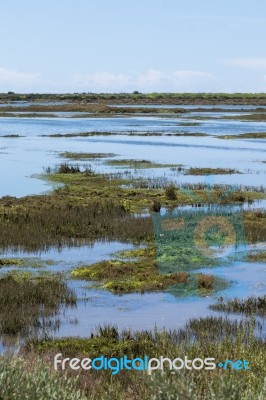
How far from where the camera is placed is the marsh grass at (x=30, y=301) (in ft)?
45.0

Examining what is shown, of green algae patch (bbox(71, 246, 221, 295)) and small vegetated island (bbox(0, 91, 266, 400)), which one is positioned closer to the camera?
small vegetated island (bbox(0, 91, 266, 400))

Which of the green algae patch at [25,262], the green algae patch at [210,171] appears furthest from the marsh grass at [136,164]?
the green algae patch at [25,262]

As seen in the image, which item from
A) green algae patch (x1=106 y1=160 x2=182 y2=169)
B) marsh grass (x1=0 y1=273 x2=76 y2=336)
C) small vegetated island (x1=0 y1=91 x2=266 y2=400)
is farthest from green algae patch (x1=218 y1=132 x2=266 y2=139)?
marsh grass (x1=0 y1=273 x2=76 y2=336)

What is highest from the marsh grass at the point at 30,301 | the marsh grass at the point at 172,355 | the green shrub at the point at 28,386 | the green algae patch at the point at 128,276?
the green shrub at the point at 28,386

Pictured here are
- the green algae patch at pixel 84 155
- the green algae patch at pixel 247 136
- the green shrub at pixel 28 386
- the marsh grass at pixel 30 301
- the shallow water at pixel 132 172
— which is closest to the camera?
the green shrub at pixel 28 386

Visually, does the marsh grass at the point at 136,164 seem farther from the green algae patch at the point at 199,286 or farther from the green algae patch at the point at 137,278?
the green algae patch at the point at 199,286

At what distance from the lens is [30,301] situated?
1526cm

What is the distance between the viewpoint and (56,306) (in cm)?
1525

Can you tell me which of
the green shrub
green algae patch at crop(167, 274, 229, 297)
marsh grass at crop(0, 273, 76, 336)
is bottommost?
green algae patch at crop(167, 274, 229, 297)

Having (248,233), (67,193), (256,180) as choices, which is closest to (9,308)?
(248,233)

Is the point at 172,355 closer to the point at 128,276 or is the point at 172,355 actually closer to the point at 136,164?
the point at 128,276

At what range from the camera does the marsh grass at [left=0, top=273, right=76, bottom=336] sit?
45.0 ft

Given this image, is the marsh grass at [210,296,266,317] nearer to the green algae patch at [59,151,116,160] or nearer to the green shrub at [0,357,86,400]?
the green shrub at [0,357,86,400]

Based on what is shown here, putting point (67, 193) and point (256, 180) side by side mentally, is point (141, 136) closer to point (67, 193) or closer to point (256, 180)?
point (256, 180)
